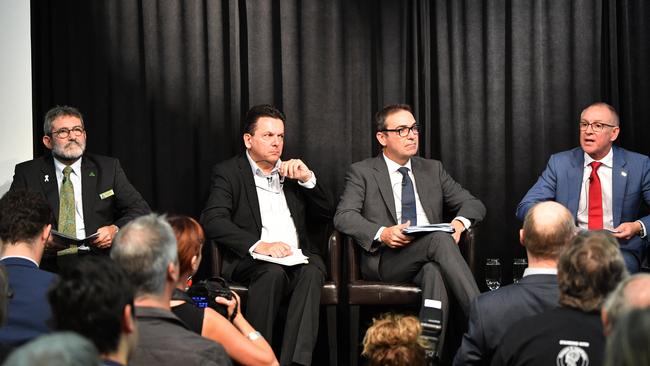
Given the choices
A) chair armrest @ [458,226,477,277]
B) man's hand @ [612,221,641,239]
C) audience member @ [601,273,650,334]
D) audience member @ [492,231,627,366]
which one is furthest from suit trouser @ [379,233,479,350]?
audience member @ [601,273,650,334]

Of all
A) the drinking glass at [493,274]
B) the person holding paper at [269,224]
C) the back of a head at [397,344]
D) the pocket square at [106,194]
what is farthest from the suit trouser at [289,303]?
the back of a head at [397,344]

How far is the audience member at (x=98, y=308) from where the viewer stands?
6.40 ft

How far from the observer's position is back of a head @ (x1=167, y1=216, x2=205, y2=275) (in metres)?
2.80

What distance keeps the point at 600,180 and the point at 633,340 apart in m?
3.60

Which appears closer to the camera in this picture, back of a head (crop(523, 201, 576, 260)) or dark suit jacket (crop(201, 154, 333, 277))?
back of a head (crop(523, 201, 576, 260))

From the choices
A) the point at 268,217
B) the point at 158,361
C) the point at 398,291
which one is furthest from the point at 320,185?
the point at 158,361

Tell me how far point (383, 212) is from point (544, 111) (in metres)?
1.32

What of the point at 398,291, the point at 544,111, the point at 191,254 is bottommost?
the point at 398,291

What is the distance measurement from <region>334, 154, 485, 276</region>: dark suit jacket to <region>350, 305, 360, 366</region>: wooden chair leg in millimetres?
248

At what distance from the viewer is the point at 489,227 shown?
548 centimetres

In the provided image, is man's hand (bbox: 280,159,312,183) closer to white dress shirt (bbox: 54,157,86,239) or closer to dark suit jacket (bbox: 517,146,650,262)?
white dress shirt (bbox: 54,157,86,239)

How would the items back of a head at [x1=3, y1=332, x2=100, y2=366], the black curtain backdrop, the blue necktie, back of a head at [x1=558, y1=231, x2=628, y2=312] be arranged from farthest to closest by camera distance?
the black curtain backdrop
the blue necktie
back of a head at [x1=558, y1=231, x2=628, y2=312]
back of a head at [x1=3, y1=332, x2=100, y2=366]

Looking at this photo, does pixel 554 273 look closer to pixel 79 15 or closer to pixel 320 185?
pixel 320 185

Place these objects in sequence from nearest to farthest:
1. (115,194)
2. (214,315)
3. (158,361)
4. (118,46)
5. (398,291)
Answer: (158,361) → (214,315) → (398,291) → (115,194) → (118,46)
